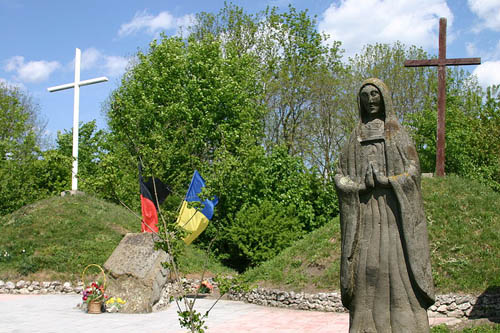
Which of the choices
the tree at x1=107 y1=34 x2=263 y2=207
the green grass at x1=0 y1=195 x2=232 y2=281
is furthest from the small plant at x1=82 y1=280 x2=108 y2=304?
the tree at x1=107 y1=34 x2=263 y2=207

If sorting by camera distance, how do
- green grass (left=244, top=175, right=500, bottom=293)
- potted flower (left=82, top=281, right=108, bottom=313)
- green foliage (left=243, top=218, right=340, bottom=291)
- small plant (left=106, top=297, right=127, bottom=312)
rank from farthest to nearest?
green foliage (left=243, top=218, right=340, bottom=291) → green grass (left=244, top=175, right=500, bottom=293) → small plant (left=106, top=297, right=127, bottom=312) → potted flower (left=82, top=281, right=108, bottom=313)

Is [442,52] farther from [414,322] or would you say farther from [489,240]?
[414,322]

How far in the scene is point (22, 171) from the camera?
23.8m

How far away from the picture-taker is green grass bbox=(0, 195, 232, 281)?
17.9m

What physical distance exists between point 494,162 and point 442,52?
41.0 ft

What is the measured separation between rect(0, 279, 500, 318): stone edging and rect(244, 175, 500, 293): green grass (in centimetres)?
34

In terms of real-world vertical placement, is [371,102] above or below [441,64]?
below

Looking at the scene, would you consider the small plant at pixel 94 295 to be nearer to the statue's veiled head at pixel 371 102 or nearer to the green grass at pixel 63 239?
the green grass at pixel 63 239

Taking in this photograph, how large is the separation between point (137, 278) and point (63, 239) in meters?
7.74

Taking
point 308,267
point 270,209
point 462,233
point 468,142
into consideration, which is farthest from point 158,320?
point 468,142

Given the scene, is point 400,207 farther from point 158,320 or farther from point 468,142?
point 468,142

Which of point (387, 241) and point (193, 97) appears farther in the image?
point (193, 97)

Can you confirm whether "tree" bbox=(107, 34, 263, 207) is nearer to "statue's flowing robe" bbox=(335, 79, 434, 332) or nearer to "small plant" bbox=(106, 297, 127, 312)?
"small plant" bbox=(106, 297, 127, 312)

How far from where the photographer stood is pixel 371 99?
19.5ft
